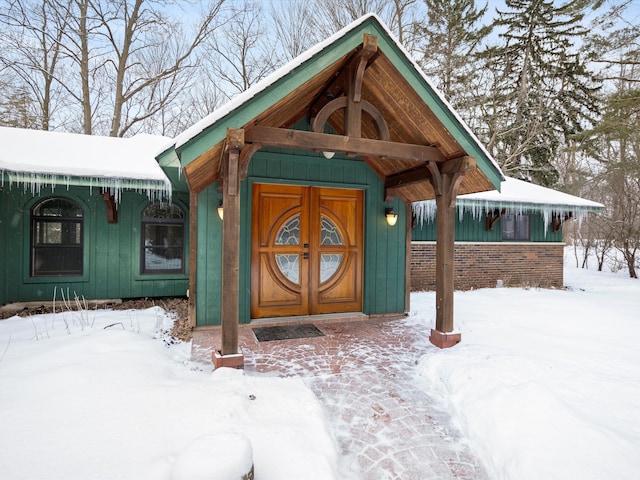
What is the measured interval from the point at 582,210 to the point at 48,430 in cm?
1132

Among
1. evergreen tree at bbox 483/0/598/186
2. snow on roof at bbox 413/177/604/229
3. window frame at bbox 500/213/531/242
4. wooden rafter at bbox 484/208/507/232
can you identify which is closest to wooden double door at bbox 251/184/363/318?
snow on roof at bbox 413/177/604/229

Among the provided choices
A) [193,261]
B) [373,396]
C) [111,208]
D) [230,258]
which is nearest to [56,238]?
[111,208]

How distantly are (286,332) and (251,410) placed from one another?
206cm

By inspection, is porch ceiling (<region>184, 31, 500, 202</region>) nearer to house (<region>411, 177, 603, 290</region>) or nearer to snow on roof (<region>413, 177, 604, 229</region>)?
snow on roof (<region>413, 177, 604, 229</region>)

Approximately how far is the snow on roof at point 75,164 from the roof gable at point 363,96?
2.01 m

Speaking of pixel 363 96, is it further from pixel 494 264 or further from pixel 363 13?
pixel 363 13

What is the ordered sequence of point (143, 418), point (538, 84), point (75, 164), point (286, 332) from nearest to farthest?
point (143, 418), point (286, 332), point (75, 164), point (538, 84)

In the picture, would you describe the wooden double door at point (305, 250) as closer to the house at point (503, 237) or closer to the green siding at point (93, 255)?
the green siding at point (93, 255)

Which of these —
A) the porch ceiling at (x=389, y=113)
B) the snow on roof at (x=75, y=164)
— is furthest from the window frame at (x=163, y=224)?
the porch ceiling at (x=389, y=113)

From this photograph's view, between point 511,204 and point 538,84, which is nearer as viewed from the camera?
point 511,204

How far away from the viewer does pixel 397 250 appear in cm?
561

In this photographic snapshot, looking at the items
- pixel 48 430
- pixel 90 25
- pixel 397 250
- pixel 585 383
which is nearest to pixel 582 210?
pixel 397 250

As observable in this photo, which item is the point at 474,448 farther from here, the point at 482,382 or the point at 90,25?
the point at 90,25

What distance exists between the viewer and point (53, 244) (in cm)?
608
